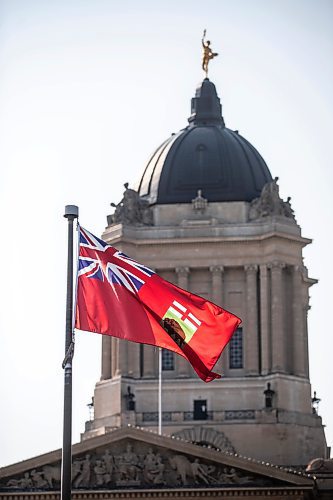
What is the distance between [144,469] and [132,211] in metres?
19.5

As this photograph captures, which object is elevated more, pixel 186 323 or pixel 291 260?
pixel 291 260

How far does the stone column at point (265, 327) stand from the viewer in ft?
294

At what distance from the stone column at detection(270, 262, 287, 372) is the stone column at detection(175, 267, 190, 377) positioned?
14.4 feet

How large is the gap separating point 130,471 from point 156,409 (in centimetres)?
1306

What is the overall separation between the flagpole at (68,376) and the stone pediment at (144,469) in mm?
37036

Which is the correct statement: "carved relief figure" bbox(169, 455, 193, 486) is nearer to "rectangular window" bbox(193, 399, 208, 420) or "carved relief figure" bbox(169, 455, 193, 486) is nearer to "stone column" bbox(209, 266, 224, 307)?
"rectangular window" bbox(193, 399, 208, 420)

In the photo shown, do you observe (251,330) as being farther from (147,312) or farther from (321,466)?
(147,312)

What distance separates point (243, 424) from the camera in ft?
288

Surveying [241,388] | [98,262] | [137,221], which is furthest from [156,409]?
[98,262]

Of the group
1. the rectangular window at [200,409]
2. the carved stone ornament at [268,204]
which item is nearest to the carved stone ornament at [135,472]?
the rectangular window at [200,409]

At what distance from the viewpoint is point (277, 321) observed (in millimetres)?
89875

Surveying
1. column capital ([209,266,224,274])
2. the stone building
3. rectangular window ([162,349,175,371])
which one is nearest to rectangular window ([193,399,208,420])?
the stone building

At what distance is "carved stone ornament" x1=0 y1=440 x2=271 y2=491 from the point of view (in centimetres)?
7575

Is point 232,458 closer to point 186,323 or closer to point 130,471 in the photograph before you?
point 130,471
